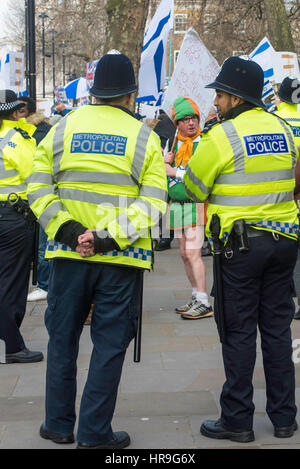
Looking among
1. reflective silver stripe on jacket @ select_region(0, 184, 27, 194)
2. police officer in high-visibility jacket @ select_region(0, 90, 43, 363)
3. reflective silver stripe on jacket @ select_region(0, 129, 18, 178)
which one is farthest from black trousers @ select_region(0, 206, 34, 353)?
reflective silver stripe on jacket @ select_region(0, 129, 18, 178)

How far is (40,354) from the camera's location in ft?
18.7

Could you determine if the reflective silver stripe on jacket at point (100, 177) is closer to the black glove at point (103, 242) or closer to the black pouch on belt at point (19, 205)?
the black glove at point (103, 242)

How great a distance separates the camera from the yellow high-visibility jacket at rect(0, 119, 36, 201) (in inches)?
224

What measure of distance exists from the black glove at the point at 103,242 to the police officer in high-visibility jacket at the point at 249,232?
575 mm

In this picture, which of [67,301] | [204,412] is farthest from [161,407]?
[67,301]

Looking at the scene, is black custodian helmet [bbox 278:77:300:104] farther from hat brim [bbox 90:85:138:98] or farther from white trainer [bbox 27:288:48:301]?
hat brim [bbox 90:85:138:98]

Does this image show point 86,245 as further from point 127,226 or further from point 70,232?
point 127,226

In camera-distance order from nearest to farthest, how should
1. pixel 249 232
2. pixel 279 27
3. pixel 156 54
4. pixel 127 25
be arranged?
1. pixel 249 232
2. pixel 156 54
3. pixel 127 25
4. pixel 279 27

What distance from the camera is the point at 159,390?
4.91m

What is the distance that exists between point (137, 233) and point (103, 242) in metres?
0.18

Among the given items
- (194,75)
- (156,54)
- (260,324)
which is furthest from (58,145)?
(156,54)

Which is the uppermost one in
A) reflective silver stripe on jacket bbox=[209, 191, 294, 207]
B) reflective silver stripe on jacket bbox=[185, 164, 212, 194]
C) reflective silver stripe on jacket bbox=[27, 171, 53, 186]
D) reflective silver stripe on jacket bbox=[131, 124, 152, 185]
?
reflective silver stripe on jacket bbox=[131, 124, 152, 185]

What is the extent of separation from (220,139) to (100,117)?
2.00 feet

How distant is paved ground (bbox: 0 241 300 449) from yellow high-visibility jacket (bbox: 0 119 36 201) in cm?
129
